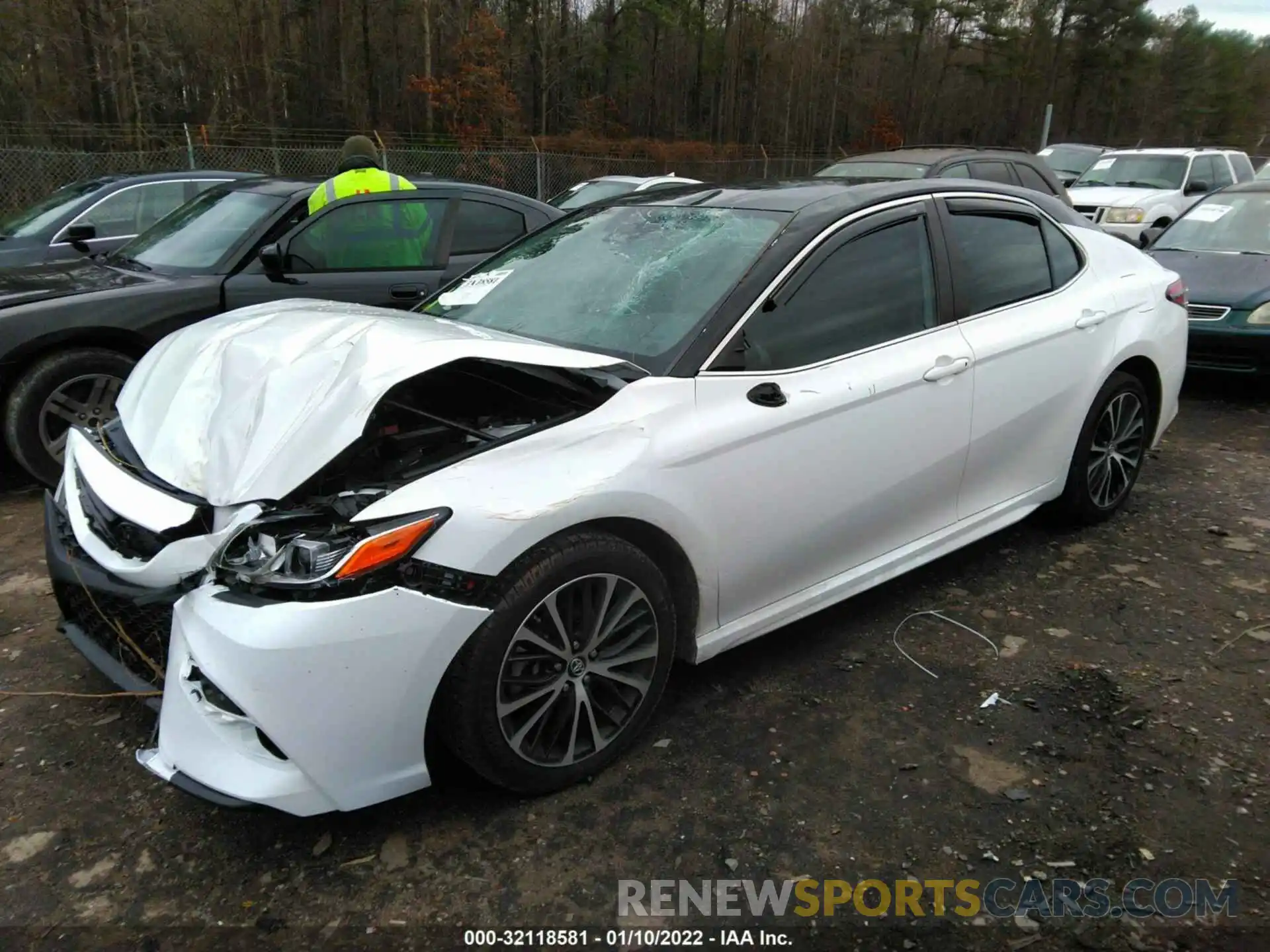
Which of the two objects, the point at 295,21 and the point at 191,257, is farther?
the point at 295,21

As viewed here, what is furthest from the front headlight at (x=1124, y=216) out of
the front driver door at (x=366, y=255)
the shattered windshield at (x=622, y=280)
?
the shattered windshield at (x=622, y=280)

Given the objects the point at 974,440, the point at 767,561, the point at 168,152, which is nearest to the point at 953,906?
the point at 767,561

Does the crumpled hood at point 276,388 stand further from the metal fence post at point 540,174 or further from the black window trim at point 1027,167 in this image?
the metal fence post at point 540,174

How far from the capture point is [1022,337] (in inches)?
142

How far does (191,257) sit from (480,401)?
3666 millimetres

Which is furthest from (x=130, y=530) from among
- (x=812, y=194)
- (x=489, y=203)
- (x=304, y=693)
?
(x=489, y=203)

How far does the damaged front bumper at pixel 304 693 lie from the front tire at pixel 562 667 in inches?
3.8

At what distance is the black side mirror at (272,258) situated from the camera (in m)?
5.24

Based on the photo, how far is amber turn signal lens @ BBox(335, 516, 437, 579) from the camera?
2.11 m

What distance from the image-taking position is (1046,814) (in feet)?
8.24

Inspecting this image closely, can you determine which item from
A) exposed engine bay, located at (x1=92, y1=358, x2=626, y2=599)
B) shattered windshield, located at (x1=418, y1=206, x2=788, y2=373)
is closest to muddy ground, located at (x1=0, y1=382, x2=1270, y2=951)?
exposed engine bay, located at (x1=92, y1=358, x2=626, y2=599)

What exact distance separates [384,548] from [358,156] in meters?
4.97

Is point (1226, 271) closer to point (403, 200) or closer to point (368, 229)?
point (403, 200)

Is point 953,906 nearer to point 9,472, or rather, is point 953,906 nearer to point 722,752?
point 722,752
